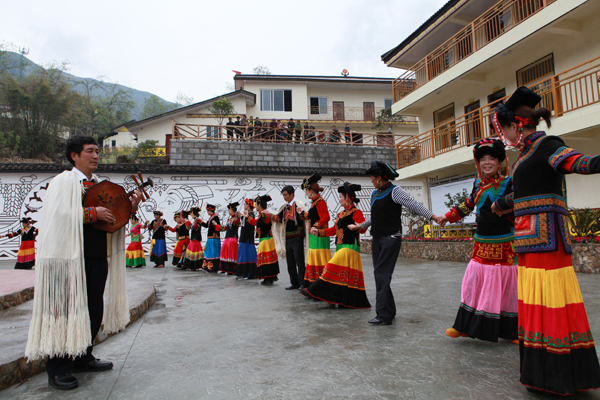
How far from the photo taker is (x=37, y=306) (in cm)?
282

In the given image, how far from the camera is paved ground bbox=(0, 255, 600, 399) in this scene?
2650 mm

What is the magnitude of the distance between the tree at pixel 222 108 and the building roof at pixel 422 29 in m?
11.1

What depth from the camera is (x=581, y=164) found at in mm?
2262

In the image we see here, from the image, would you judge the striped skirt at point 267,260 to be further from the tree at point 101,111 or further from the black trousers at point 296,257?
the tree at point 101,111

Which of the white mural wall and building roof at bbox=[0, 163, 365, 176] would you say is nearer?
the white mural wall

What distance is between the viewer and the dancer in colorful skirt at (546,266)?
2.37 meters

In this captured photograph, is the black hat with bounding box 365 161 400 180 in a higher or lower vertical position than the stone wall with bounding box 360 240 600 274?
higher

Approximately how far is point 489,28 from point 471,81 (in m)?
1.92

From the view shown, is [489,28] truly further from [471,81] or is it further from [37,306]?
[37,306]

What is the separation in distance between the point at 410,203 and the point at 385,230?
451mm

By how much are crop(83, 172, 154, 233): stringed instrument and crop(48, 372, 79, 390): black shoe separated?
112cm

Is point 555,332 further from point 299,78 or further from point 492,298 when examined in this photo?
point 299,78

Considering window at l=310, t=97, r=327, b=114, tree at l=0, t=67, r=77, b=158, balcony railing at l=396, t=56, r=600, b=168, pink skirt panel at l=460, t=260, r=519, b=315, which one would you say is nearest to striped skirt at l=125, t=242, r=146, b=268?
balcony railing at l=396, t=56, r=600, b=168

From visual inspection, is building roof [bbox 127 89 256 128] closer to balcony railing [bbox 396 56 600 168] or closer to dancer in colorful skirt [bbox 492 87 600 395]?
balcony railing [bbox 396 56 600 168]
